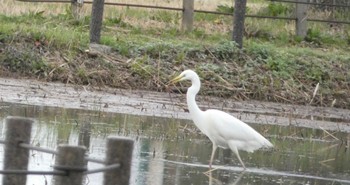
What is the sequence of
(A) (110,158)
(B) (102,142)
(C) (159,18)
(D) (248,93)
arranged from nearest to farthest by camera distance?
(A) (110,158)
(B) (102,142)
(D) (248,93)
(C) (159,18)

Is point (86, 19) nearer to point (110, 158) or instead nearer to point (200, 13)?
point (200, 13)

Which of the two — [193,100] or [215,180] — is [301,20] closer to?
[193,100]

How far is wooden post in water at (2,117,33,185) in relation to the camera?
621cm

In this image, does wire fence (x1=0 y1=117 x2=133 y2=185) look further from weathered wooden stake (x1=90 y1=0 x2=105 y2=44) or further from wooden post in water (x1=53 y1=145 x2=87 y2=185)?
A: weathered wooden stake (x1=90 y1=0 x2=105 y2=44)

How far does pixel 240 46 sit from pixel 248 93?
5.93 ft

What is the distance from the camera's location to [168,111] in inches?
671

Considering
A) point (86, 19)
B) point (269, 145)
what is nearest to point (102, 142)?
point (269, 145)

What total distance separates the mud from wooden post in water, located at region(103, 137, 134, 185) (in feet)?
33.9

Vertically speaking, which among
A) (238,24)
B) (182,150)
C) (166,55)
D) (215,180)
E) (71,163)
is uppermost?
(238,24)

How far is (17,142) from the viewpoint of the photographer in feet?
20.5

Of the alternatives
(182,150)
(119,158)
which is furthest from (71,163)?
(182,150)

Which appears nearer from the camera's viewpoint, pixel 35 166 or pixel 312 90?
pixel 35 166

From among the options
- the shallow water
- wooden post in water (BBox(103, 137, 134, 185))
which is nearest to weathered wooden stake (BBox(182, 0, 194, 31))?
the shallow water

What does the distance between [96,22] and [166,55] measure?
1.47 metres
